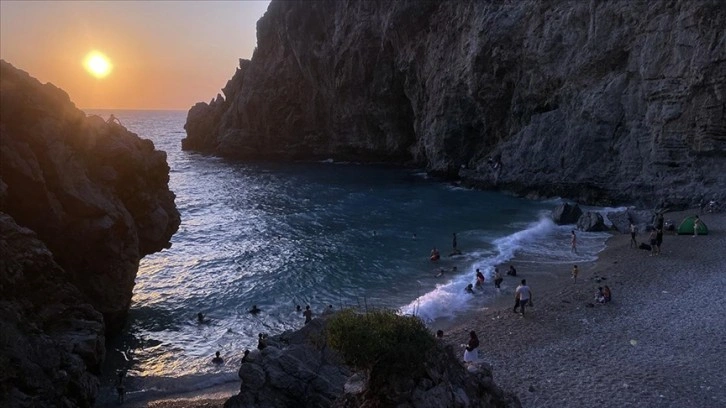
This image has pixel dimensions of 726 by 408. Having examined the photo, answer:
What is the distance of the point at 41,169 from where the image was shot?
66.0ft

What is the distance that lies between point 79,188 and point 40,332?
809 centimetres

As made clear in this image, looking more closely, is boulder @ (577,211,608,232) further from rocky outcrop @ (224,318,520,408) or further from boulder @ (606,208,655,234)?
rocky outcrop @ (224,318,520,408)

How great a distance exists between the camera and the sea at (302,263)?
23.8m

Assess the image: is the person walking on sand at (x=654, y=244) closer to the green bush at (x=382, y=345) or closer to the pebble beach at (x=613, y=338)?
the pebble beach at (x=613, y=338)

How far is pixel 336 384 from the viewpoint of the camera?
13945 mm

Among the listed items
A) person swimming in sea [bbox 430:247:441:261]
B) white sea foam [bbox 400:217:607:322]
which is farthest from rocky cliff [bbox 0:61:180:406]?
person swimming in sea [bbox 430:247:441:261]

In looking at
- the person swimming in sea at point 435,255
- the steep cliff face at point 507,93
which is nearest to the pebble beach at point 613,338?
the person swimming in sea at point 435,255

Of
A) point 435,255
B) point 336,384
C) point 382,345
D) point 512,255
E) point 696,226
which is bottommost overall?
point 435,255

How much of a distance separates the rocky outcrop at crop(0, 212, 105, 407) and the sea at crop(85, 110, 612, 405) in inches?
135

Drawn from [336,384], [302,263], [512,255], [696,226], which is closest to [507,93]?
[696,226]

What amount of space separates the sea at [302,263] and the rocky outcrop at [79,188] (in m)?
4.06

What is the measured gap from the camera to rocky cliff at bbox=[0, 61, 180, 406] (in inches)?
563

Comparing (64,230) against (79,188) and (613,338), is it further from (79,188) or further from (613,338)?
(613,338)

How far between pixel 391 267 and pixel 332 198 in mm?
27292
